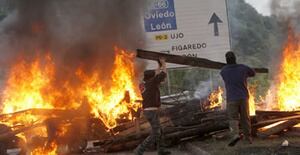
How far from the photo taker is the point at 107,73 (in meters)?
14.5

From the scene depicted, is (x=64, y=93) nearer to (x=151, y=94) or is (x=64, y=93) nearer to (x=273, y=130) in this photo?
(x=151, y=94)

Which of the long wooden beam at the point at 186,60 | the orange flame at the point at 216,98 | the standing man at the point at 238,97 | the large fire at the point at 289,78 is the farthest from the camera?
the orange flame at the point at 216,98

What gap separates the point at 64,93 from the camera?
538 inches

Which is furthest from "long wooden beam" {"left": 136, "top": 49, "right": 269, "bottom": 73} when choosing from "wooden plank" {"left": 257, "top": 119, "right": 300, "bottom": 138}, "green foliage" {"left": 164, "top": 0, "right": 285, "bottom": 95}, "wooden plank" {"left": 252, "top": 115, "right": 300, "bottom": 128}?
"green foliage" {"left": 164, "top": 0, "right": 285, "bottom": 95}

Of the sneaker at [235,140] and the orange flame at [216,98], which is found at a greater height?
the orange flame at [216,98]

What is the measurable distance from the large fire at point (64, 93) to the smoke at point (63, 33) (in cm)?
28

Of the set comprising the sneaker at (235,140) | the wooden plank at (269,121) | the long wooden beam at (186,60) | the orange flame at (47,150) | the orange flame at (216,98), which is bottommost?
the orange flame at (47,150)

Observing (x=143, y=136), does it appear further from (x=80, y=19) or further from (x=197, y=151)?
(x=80, y=19)

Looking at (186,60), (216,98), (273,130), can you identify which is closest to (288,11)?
(216,98)

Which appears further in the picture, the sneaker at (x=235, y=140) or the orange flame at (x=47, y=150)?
the orange flame at (x=47, y=150)

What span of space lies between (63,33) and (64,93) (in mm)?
1829

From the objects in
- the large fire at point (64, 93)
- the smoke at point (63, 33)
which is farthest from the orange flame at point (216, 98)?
the smoke at point (63, 33)

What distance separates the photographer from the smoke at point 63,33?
554 inches

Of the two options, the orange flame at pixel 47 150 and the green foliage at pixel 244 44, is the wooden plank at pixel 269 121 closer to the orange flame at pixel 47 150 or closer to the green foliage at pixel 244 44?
the orange flame at pixel 47 150
